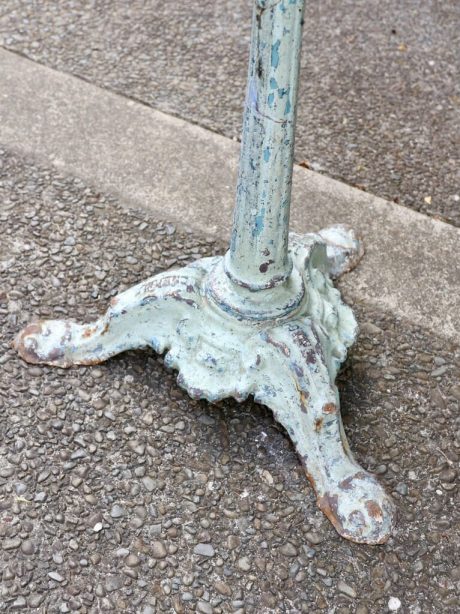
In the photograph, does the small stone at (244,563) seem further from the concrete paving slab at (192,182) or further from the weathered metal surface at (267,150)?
the concrete paving slab at (192,182)

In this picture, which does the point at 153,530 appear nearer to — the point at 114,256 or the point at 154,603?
the point at 154,603

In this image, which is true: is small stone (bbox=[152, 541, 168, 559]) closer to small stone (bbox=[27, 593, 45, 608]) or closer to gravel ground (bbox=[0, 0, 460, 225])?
small stone (bbox=[27, 593, 45, 608])

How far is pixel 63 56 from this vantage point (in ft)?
10.9

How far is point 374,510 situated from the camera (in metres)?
1.86

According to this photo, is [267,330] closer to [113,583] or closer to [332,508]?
[332,508]

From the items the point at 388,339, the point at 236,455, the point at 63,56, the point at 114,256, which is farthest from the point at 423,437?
the point at 63,56

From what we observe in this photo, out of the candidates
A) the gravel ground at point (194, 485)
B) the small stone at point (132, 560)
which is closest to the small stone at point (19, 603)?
the gravel ground at point (194, 485)

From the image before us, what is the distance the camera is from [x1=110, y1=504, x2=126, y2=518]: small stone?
6.11ft

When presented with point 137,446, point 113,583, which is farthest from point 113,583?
point 137,446

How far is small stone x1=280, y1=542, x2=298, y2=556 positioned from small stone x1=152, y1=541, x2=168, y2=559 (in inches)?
10.6

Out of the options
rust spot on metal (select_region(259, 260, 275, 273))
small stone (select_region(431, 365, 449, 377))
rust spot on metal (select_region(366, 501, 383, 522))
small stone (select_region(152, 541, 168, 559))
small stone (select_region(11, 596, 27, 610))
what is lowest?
small stone (select_region(11, 596, 27, 610))

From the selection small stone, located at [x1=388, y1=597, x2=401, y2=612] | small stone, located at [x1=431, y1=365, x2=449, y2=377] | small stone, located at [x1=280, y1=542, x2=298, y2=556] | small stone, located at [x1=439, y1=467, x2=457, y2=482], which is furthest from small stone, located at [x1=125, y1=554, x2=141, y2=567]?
small stone, located at [x1=431, y1=365, x2=449, y2=377]

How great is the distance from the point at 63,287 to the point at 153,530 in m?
0.86

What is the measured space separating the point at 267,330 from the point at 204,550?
53cm
